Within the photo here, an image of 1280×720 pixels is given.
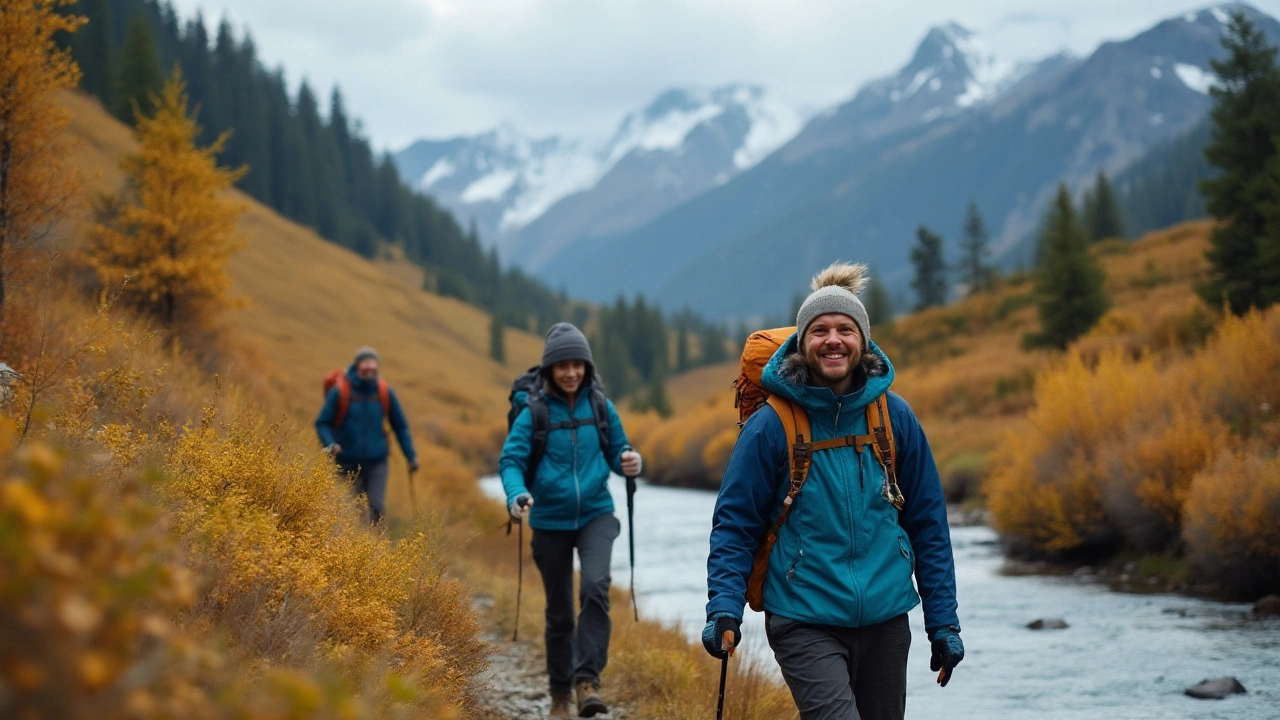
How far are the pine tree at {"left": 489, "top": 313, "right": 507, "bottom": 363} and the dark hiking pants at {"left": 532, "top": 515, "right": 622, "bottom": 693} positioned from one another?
94.7 meters

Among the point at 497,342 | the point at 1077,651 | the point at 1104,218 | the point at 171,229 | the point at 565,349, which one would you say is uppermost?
the point at 1104,218

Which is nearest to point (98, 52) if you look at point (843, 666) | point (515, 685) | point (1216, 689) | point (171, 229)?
point (171, 229)

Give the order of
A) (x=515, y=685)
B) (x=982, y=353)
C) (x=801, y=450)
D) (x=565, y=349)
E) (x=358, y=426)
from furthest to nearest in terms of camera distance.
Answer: (x=982, y=353) → (x=358, y=426) → (x=515, y=685) → (x=565, y=349) → (x=801, y=450)

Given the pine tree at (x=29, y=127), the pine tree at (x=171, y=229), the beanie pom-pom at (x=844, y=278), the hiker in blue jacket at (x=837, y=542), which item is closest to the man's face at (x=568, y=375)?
the beanie pom-pom at (x=844, y=278)

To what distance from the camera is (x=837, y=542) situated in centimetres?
425

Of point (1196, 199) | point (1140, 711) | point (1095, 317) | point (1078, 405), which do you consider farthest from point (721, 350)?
point (1140, 711)

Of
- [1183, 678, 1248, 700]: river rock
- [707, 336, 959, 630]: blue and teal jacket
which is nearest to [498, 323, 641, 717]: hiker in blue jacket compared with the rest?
[707, 336, 959, 630]: blue and teal jacket

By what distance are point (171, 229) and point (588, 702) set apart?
A: 64.5 ft

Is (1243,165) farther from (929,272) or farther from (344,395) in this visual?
(929,272)

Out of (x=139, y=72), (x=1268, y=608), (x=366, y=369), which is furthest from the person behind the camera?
(x=139, y=72)

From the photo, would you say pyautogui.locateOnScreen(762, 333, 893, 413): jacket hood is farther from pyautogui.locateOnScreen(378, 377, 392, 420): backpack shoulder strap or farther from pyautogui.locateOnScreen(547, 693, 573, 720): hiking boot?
pyautogui.locateOnScreen(378, 377, 392, 420): backpack shoulder strap

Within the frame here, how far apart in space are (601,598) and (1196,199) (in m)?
176

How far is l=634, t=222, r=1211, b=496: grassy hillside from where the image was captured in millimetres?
29688

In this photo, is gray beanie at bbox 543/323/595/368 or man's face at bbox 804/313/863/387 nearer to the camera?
man's face at bbox 804/313/863/387
